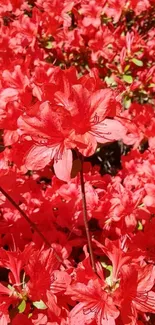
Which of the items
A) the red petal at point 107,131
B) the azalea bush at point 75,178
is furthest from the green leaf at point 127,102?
the red petal at point 107,131

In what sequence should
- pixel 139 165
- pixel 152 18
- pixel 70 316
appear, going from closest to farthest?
pixel 70 316
pixel 139 165
pixel 152 18

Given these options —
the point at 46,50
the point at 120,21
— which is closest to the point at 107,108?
the point at 46,50

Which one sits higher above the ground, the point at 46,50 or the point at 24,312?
the point at 46,50

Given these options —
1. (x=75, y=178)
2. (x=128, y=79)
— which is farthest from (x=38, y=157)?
(x=128, y=79)

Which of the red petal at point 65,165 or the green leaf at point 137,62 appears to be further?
the green leaf at point 137,62

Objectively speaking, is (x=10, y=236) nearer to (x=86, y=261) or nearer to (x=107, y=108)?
(x=86, y=261)

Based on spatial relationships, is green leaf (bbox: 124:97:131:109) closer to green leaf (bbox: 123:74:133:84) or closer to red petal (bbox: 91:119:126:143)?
green leaf (bbox: 123:74:133:84)

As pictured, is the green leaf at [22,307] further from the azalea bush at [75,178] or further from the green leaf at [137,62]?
the green leaf at [137,62]

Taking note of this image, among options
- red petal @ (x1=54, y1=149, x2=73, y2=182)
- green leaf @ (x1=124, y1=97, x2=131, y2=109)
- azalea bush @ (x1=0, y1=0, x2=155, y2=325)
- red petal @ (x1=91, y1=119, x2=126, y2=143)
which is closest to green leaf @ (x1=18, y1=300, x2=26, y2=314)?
azalea bush @ (x1=0, y1=0, x2=155, y2=325)

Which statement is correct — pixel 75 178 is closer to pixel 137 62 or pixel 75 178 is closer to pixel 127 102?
pixel 127 102
